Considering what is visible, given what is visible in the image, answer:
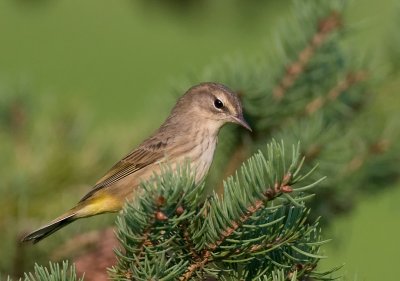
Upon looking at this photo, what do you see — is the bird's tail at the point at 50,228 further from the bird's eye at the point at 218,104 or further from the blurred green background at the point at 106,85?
the bird's eye at the point at 218,104

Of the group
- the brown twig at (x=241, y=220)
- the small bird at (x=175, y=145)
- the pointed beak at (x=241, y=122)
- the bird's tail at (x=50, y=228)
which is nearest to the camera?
the brown twig at (x=241, y=220)

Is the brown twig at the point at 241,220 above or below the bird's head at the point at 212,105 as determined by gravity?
below

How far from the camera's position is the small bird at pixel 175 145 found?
3.61m

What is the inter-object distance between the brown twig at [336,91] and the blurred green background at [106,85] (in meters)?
0.14

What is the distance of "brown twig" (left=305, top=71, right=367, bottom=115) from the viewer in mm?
3461

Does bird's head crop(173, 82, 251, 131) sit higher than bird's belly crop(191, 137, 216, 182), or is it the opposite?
bird's head crop(173, 82, 251, 131)

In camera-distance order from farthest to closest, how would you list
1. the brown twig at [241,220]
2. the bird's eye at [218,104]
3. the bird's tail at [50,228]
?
the bird's eye at [218,104] < the bird's tail at [50,228] < the brown twig at [241,220]

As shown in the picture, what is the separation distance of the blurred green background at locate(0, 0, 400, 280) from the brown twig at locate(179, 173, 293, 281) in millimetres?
300

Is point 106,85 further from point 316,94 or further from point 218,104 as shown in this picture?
point 316,94

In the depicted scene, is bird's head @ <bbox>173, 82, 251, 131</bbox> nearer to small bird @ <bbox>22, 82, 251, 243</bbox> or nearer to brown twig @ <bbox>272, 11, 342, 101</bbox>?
small bird @ <bbox>22, 82, 251, 243</bbox>

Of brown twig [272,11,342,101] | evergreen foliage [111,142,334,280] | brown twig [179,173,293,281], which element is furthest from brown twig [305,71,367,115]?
brown twig [179,173,293,281]

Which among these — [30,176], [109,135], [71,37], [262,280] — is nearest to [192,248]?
[262,280]

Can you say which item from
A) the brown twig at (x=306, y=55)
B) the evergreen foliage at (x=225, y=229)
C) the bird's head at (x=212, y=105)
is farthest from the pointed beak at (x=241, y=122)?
the evergreen foliage at (x=225, y=229)

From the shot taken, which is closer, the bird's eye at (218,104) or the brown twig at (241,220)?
the brown twig at (241,220)
